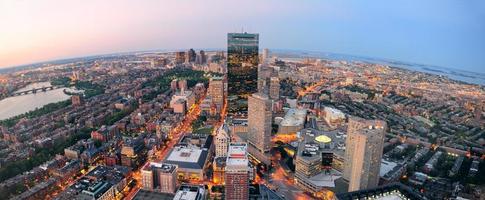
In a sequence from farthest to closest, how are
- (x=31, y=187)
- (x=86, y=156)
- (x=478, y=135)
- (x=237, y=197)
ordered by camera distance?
1. (x=478, y=135)
2. (x=86, y=156)
3. (x=31, y=187)
4. (x=237, y=197)

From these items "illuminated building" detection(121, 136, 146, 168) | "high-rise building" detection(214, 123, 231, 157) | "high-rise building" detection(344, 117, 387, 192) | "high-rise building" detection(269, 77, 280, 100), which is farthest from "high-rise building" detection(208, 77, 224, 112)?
"high-rise building" detection(344, 117, 387, 192)

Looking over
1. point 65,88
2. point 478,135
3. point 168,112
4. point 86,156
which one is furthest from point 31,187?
point 65,88

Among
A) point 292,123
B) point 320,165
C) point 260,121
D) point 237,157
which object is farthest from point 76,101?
point 320,165

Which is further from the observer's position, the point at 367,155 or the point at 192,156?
the point at 192,156

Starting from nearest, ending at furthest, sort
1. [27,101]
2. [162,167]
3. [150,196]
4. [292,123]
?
[150,196] < [162,167] < [292,123] < [27,101]

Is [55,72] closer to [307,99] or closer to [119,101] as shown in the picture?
[119,101]

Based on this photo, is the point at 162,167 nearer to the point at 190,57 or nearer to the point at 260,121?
the point at 260,121

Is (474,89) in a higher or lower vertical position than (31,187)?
higher
